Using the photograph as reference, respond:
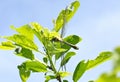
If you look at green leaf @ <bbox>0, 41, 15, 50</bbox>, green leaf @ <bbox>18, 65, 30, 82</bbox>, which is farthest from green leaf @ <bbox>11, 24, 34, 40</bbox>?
green leaf @ <bbox>18, 65, 30, 82</bbox>

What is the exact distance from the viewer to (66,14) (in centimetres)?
242

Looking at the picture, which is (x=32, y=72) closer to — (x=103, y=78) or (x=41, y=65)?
(x=41, y=65)

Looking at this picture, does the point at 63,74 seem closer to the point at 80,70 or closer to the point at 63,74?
the point at 63,74

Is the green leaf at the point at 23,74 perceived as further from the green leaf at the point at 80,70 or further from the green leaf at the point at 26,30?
the green leaf at the point at 80,70

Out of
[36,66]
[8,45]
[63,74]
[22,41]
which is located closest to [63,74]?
[63,74]

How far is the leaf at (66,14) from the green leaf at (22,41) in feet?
0.82

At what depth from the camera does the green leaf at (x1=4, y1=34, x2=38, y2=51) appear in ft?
7.31

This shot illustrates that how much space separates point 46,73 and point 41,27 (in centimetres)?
38

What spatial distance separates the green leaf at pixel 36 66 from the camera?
2320 millimetres

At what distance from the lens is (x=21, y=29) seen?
228 cm

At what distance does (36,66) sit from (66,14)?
49cm

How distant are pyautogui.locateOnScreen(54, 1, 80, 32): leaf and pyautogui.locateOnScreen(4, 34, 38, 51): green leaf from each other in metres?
0.25

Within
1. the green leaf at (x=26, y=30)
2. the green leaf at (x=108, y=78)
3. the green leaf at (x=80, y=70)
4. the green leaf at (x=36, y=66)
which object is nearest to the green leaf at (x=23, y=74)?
the green leaf at (x=36, y=66)

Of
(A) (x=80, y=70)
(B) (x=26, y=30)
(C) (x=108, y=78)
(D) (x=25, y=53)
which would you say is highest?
(B) (x=26, y=30)
